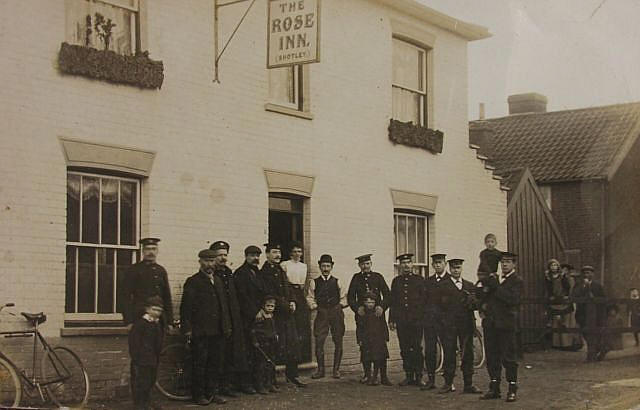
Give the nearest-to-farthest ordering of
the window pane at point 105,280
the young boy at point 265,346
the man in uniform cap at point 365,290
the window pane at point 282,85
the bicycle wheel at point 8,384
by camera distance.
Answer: the bicycle wheel at point 8,384
the window pane at point 105,280
the young boy at point 265,346
the man in uniform cap at point 365,290
the window pane at point 282,85

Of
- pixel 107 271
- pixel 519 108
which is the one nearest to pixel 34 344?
pixel 107 271

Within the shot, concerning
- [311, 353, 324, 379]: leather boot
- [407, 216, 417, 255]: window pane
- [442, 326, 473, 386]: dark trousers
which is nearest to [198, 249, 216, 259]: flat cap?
[311, 353, 324, 379]: leather boot

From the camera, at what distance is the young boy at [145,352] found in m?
10.4

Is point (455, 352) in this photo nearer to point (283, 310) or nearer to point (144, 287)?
A: point (283, 310)

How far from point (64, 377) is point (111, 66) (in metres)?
3.83

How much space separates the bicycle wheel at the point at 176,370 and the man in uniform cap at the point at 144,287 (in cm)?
118

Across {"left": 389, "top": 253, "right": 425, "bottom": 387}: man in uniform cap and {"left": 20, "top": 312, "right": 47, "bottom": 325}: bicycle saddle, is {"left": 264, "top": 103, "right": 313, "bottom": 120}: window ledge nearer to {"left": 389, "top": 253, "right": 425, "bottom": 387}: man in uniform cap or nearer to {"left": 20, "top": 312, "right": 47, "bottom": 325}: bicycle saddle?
{"left": 389, "top": 253, "right": 425, "bottom": 387}: man in uniform cap

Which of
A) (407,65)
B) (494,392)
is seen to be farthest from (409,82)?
(494,392)

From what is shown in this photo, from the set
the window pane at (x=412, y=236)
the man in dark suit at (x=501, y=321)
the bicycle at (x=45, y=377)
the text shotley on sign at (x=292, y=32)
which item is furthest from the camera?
the window pane at (x=412, y=236)

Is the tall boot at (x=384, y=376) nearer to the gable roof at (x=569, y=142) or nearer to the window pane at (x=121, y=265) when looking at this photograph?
the window pane at (x=121, y=265)

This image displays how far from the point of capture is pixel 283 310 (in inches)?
509

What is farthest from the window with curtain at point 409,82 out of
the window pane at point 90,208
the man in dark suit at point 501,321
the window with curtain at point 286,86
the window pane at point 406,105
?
the window pane at point 90,208

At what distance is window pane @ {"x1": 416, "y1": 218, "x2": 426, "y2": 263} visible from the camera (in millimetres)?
17312

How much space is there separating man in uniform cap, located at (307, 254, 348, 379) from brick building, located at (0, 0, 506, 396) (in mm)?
Result: 729
